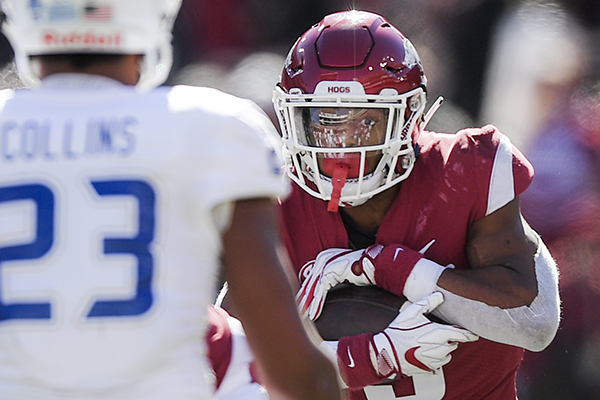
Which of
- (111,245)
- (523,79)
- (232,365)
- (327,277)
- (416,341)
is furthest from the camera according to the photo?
(523,79)

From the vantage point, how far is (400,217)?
223 cm

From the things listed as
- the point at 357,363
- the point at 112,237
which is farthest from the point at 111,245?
the point at 357,363

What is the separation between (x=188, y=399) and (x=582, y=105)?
110 inches

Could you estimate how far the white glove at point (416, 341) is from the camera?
205 cm

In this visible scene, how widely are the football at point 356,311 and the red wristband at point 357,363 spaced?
7 cm

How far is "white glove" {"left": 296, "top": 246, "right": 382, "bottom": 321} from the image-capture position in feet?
7.04

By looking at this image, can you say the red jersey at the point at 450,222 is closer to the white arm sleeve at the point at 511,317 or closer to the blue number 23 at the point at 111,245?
the white arm sleeve at the point at 511,317

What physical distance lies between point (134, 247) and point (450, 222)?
116 centimetres

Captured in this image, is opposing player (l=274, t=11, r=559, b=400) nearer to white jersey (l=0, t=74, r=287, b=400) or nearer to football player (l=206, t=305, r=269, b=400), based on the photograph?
football player (l=206, t=305, r=269, b=400)

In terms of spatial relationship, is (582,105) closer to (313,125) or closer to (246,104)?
(313,125)

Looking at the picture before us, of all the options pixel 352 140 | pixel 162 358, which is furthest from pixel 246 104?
pixel 352 140

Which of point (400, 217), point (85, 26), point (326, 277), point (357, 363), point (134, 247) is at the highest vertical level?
point (85, 26)

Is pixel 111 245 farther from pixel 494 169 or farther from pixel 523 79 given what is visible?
pixel 523 79

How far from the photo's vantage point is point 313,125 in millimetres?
2248
